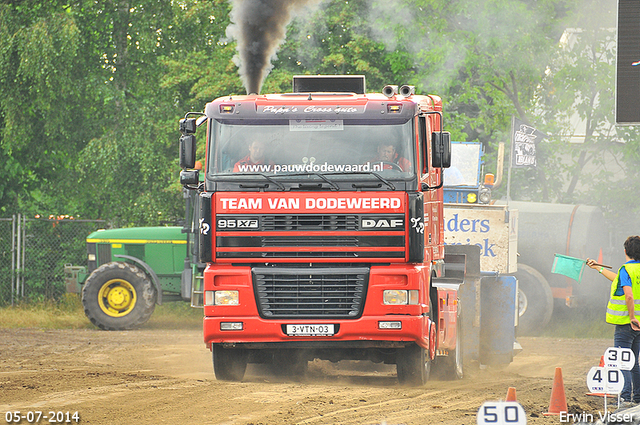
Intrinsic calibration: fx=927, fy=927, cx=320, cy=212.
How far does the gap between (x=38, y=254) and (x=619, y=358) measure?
637 inches

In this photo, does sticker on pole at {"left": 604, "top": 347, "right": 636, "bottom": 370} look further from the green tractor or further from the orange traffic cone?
the green tractor

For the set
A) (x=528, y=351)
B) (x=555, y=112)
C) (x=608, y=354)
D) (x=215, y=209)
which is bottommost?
(x=528, y=351)

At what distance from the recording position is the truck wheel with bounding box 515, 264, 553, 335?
1870 centimetres

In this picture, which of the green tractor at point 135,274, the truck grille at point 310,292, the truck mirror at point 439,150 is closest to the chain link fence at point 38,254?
the green tractor at point 135,274

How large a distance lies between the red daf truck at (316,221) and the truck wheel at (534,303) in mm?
9075

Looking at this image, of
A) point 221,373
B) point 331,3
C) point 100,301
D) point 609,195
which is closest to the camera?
point 221,373

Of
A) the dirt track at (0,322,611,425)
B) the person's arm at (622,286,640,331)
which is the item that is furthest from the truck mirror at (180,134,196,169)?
the person's arm at (622,286,640,331)

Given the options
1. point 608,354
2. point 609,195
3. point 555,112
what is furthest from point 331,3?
point 608,354

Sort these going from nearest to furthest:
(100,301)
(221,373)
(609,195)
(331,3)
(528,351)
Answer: (221,373) < (528,351) < (100,301) < (609,195) < (331,3)

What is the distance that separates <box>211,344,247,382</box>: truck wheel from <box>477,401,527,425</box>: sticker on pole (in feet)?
16.3

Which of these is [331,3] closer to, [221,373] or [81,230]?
[81,230]

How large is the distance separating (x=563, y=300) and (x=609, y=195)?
3596mm

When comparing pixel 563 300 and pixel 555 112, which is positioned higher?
pixel 555 112

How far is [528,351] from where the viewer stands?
635 inches
